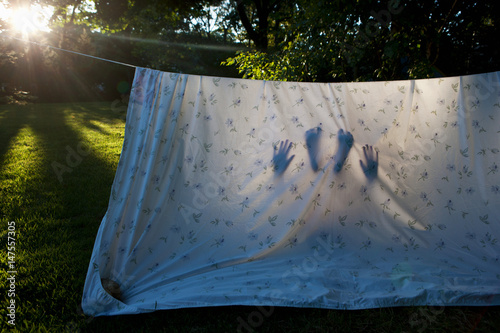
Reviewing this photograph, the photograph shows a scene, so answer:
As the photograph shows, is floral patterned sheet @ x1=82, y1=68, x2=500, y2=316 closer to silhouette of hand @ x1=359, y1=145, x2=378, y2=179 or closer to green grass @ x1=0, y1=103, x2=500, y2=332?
silhouette of hand @ x1=359, y1=145, x2=378, y2=179

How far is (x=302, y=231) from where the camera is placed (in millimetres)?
2209

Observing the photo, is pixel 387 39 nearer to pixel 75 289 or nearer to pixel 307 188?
pixel 307 188

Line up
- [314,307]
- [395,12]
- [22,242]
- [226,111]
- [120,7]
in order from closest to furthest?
1. [314,307]
2. [226,111]
3. [22,242]
4. [395,12]
5. [120,7]

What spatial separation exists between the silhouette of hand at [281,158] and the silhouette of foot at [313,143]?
0.14m

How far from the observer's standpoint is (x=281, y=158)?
2.21m

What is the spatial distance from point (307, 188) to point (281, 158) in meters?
0.29

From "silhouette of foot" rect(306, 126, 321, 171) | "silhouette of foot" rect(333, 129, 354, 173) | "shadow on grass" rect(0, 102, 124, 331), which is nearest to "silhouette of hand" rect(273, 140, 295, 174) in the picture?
"silhouette of foot" rect(306, 126, 321, 171)

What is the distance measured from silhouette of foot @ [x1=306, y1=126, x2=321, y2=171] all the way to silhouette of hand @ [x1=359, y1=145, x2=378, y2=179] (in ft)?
1.13

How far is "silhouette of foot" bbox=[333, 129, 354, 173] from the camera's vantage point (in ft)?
7.30

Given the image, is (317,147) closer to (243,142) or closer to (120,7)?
(243,142)

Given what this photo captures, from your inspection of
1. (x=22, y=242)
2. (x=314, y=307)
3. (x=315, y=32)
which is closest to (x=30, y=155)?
(x=22, y=242)

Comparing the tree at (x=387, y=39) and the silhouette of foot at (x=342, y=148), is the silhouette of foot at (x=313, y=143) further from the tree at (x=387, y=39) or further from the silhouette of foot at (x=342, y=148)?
the tree at (x=387, y=39)

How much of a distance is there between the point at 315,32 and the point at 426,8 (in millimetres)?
1117

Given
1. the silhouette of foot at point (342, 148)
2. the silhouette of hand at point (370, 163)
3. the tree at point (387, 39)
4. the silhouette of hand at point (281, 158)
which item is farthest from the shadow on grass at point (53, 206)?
the tree at point (387, 39)
